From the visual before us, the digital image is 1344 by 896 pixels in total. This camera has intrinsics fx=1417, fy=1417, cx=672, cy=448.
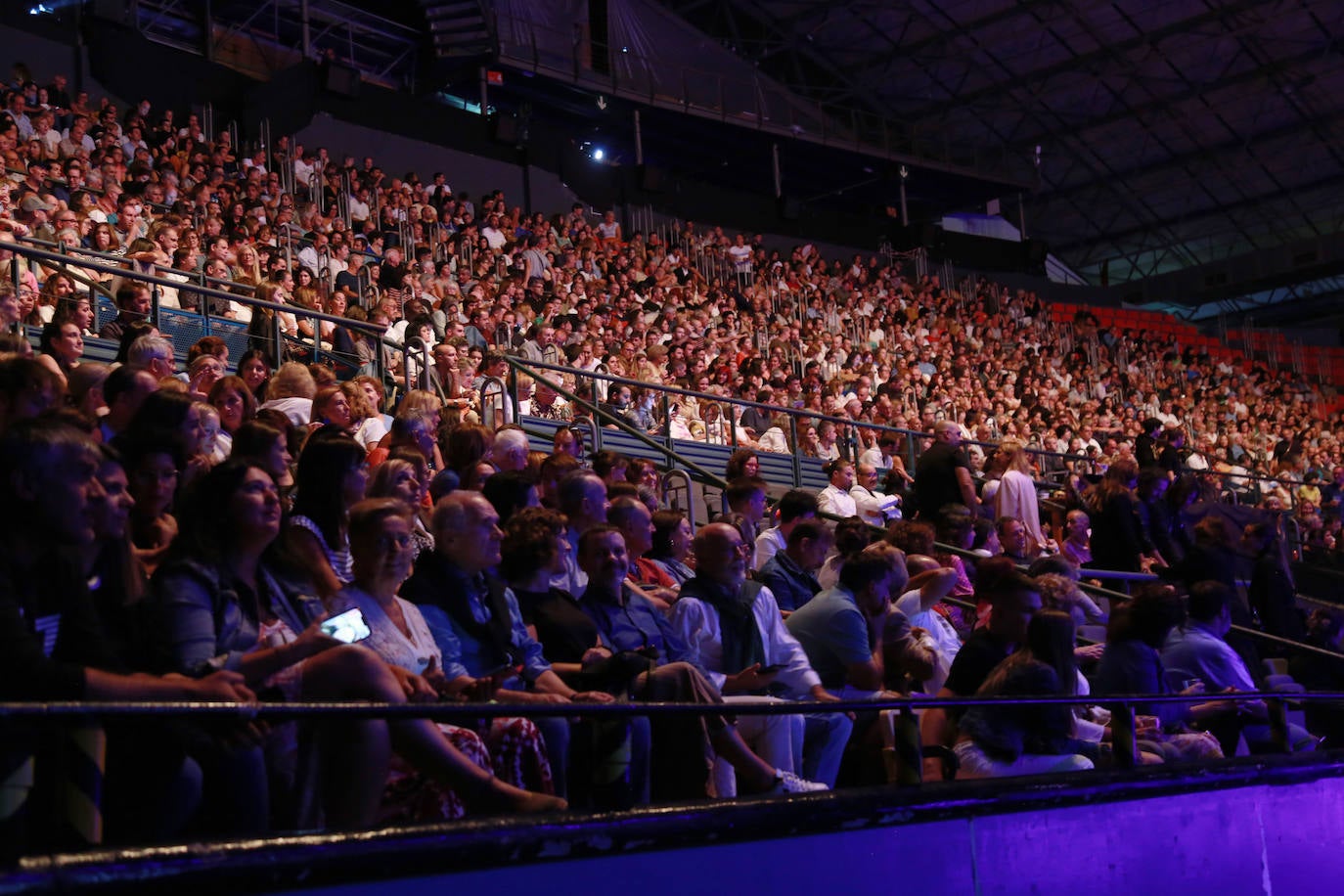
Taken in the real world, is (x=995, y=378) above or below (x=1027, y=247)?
below

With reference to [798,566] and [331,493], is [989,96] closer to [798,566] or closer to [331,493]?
[798,566]

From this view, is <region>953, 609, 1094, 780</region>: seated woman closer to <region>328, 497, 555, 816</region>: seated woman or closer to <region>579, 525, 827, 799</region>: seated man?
<region>579, 525, 827, 799</region>: seated man

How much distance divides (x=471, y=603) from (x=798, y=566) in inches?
106

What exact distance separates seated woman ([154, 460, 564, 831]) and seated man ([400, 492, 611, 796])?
571 millimetres

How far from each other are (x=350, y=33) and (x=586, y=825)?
63.3ft

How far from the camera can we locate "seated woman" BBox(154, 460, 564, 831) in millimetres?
2959

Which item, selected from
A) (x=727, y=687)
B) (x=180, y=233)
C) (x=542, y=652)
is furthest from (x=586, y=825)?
(x=180, y=233)

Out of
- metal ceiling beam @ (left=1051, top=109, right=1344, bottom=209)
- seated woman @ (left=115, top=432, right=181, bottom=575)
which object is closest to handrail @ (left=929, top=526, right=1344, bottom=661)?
seated woman @ (left=115, top=432, right=181, bottom=575)

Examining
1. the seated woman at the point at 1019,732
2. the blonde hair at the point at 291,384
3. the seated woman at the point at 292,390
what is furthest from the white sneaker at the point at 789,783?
the blonde hair at the point at 291,384

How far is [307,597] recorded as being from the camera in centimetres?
382

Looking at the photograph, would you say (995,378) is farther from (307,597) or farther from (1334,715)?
(307,597)

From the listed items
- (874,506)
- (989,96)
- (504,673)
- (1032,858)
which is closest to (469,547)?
(504,673)

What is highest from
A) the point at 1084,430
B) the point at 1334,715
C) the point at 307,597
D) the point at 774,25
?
the point at 774,25

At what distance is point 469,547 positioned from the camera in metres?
4.35
